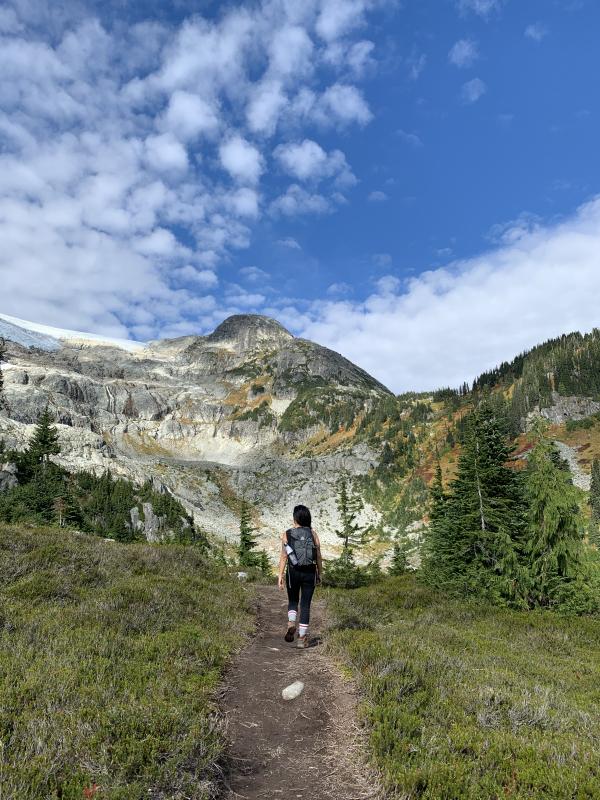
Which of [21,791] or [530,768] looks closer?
[21,791]

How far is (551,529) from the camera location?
17375 mm

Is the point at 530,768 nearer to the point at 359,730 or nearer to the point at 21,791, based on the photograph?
the point at 359,730

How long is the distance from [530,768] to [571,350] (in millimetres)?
141210

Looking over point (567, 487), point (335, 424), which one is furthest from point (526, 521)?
point (335, 424)

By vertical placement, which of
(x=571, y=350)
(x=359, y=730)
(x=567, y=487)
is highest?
(x=571, y=350)

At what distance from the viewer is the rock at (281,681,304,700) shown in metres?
6.67

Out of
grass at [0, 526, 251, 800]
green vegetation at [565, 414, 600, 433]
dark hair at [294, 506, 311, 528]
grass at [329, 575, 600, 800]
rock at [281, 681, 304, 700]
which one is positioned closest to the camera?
grass at [0, 526, 251, 800]

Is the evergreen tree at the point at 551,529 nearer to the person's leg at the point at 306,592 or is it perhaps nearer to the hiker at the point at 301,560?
the person's leg at the point at 306,592

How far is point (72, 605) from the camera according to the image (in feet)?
30.2

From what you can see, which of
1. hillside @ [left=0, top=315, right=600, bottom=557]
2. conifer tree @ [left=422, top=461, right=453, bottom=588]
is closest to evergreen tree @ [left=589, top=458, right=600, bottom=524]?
hillside @ [left=0, top=315, right=600, bottom=557]

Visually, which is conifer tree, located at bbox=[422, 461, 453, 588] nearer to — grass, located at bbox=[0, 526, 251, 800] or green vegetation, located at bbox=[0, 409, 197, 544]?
grass, located at bbox=[0, 526, 251, 800]

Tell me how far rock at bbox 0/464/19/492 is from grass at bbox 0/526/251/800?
182 ft

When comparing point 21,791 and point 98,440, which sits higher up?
point 98,440

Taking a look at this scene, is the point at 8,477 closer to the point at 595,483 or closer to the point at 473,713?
the point at 473,713
